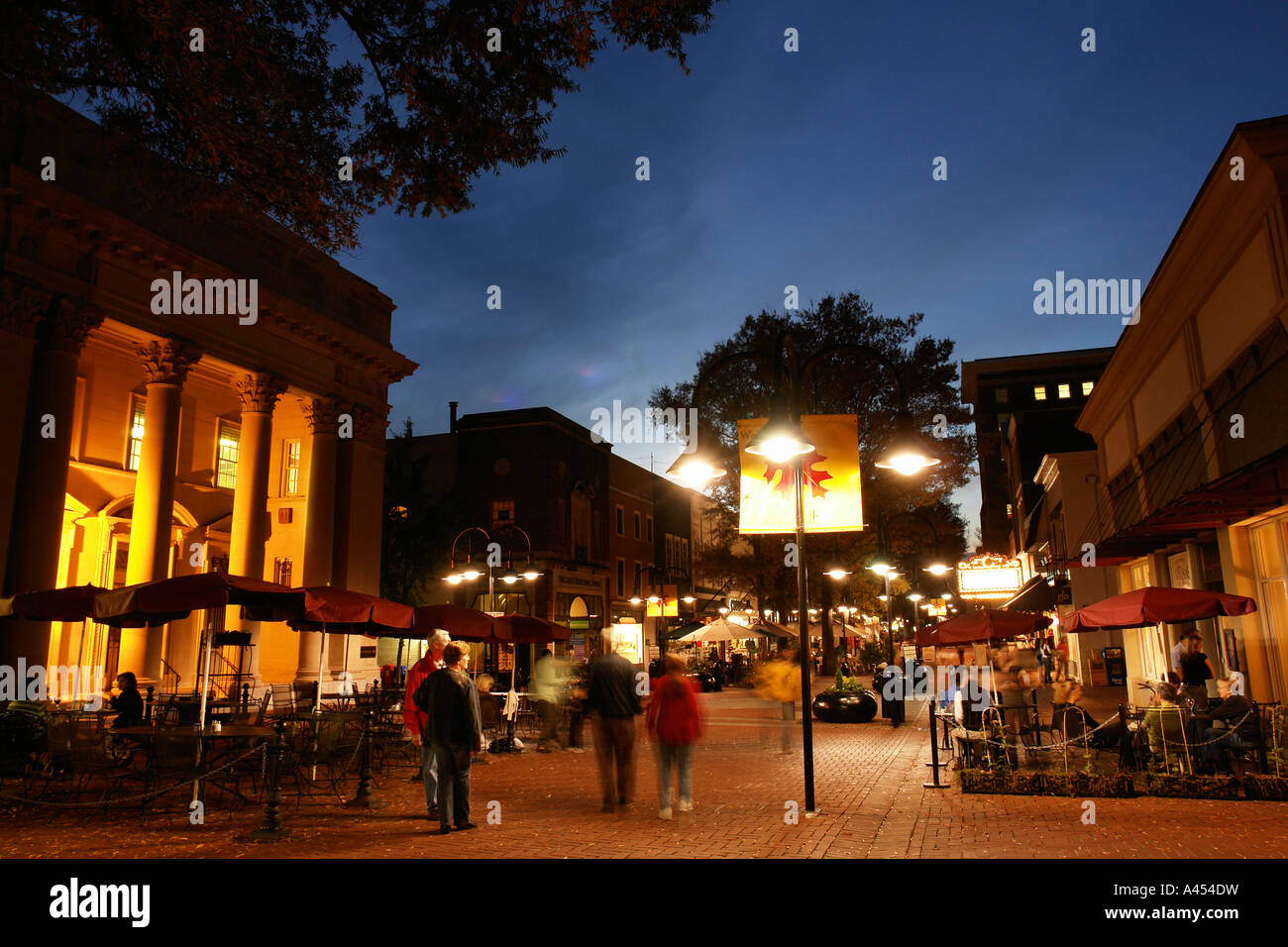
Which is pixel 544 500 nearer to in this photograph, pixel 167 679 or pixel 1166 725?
pixel 167 679

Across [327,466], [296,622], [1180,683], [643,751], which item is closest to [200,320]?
[327,466]

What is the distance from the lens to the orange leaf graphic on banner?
382 inches

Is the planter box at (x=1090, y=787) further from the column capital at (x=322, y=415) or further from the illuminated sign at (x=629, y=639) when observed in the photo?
the illuminated sign at (x=629, y=639)

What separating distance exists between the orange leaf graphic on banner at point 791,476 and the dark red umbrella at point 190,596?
6800 millimetres

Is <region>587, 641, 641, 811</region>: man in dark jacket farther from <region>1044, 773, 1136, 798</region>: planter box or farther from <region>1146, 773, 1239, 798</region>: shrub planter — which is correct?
<region>1146, 773, 1239, 798</region>: shrub planter

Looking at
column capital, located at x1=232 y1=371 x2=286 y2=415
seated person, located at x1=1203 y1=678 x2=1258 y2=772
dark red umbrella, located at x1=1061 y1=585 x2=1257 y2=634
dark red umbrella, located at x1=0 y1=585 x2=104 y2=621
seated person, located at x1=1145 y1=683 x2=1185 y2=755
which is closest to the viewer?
seated person, located at x1=1203 y1=678 x2=1258 y2=772

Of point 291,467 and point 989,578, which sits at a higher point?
point 291,467

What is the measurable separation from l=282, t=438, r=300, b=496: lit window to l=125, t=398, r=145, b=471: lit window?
14.5 feet

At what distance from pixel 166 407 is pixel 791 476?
1612 centimetres

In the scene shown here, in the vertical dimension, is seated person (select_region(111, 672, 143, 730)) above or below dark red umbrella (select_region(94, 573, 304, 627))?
below

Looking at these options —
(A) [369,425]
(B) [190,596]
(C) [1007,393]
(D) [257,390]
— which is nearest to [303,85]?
(B) [190,596]

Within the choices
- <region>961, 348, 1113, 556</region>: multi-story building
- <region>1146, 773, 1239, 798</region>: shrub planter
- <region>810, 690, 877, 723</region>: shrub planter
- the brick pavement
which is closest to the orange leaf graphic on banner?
the brick pavement

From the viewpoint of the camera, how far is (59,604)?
1283cm
